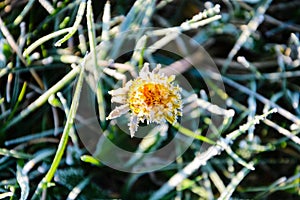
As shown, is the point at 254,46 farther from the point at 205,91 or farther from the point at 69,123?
the point at 69,123

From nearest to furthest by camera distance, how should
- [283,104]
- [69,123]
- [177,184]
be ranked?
[69,123]
[177,184]
[283,104]

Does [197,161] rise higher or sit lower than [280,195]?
higher

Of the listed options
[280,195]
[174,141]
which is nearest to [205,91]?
[174,141]

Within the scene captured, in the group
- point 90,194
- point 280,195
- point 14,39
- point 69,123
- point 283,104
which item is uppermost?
point 14,39

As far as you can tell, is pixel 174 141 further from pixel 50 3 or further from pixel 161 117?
pixel 50 3

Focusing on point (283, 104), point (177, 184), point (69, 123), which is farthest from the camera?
point (283, 104)

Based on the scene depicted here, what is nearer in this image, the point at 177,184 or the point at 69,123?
the point at 69,123
